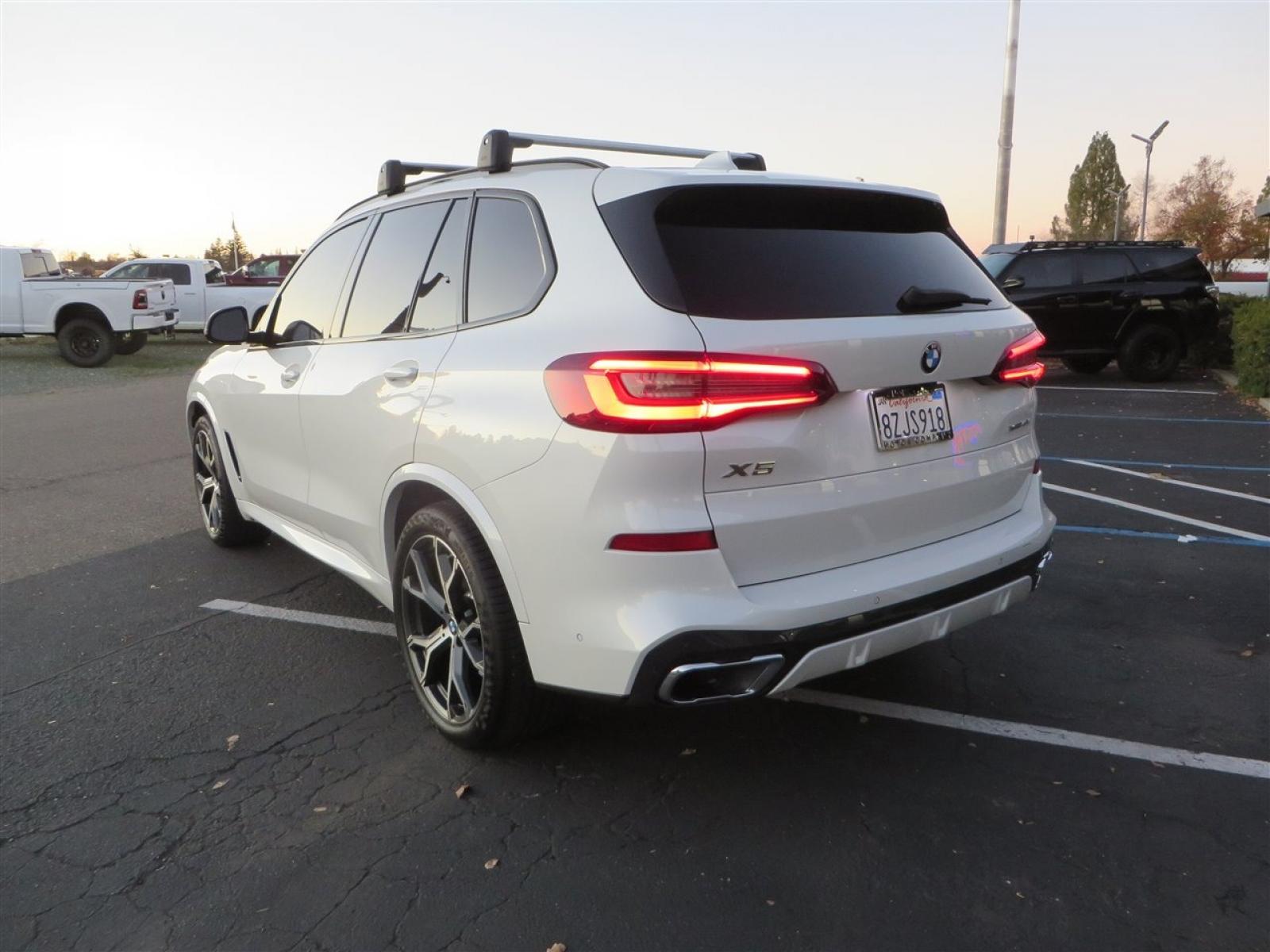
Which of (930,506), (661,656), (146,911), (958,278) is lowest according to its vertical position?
(146,911)

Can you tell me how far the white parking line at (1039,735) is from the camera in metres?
3.31

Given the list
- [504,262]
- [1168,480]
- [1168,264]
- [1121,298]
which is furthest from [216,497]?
[1168,264]

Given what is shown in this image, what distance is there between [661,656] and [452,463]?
95cm

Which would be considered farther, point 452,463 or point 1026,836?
point 452,463

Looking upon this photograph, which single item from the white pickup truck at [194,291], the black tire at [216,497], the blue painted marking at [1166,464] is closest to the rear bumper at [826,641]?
the black tire at [216,497]

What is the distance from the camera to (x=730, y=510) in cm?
267

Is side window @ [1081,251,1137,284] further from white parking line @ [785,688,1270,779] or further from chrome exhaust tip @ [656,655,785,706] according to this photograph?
chrome exhaust tip @ [656,655,785,706]

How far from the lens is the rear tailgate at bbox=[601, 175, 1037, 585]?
8.89ft

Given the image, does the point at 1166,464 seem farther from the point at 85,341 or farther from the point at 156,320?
the point at 85,341

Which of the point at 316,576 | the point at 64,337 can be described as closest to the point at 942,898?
the point at 316,576

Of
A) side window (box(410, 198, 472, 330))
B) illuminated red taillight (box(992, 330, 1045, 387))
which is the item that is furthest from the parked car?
illuminated red taillight (box(992, 330, 1045, 387))

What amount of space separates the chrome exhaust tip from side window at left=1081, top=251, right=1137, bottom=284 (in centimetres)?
1352

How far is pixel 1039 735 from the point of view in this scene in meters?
3.53

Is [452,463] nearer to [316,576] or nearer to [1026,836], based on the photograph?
[1026,836]
